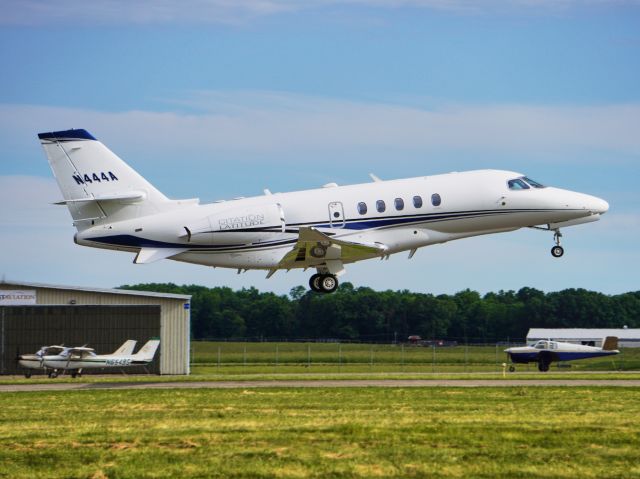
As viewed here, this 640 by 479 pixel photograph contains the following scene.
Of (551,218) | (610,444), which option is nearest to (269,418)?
(610,444)

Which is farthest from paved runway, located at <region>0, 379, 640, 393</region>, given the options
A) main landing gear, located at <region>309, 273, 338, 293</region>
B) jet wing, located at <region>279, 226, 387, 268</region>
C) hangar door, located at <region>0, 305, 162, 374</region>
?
hangar door, located at <region>0, 305, 162, 374</region>

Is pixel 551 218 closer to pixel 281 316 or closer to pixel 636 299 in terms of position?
pixel 281 316

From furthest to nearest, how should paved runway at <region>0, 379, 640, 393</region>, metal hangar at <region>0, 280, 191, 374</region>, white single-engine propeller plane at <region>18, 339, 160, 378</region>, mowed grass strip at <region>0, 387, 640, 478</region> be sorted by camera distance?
metal hangar at <region>0, 280, 191, 374</region>, white single-engine propeller plane at <region>18, 339, 160, 378</region>, paved runway at <region>0, 379, 640, 393</region>, mowed grass strip at <region>0, 387, 640, 478</region>

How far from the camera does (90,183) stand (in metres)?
36.4

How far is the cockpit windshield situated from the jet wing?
5.12 metres

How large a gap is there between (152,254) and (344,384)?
757 cm

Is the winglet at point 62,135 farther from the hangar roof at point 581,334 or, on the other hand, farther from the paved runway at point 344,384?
the hangar roof at point 581,334

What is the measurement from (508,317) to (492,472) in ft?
298

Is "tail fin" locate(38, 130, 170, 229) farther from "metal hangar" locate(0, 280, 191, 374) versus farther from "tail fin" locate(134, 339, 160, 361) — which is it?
"metal hangar" locate(0, 280, 191, 374)

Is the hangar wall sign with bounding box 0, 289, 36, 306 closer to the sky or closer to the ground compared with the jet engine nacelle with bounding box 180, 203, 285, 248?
closer to the ground

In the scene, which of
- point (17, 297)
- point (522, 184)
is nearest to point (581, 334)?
point (17, 297)

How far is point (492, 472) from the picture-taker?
56.4 feet

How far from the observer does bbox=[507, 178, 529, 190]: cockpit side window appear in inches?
1489

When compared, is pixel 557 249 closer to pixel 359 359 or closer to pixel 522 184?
pixel 522 184
